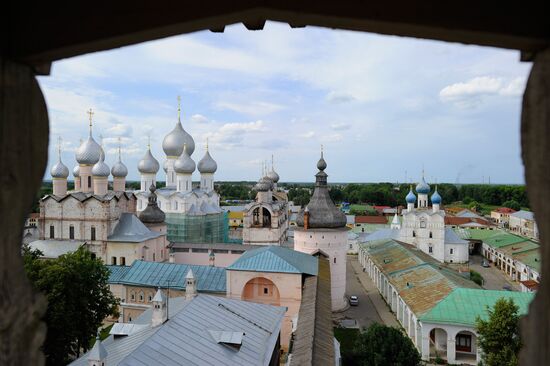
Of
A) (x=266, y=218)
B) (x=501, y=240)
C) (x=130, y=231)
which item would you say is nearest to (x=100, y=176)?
(x=130, y=231)

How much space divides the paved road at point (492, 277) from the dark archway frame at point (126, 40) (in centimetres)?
3482

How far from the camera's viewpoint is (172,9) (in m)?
1.84

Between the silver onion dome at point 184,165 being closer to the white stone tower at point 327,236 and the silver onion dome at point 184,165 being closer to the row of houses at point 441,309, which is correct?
the white stone tower at point 327,236

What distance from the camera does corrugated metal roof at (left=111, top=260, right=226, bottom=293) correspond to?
830 inches

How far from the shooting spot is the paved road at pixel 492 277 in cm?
3267

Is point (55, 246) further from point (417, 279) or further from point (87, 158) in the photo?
point (417, 279)

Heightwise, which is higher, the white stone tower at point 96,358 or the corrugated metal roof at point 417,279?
the white stone tower at point 96,358

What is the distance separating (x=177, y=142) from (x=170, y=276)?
66.3 ft

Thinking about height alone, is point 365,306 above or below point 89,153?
below

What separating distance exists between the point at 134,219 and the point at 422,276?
1927cm

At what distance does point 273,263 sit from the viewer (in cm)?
1861

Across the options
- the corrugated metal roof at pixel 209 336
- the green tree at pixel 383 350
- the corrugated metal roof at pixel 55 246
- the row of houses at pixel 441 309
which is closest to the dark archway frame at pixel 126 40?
the corrugated metal roof at pixel 209 336

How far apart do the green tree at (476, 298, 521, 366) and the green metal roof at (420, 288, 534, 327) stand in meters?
3.61

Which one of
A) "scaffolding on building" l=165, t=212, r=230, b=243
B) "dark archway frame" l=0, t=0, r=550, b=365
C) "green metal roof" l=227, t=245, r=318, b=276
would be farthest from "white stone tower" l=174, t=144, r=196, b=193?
"dark archway frame" l=0, t=0, r=550, b=365
